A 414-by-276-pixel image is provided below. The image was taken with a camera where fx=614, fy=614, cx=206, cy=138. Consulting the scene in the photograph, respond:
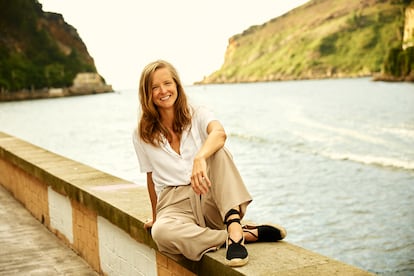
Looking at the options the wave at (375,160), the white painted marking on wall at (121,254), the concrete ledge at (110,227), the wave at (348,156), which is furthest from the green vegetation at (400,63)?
the white painted marking on wall at (121,254)

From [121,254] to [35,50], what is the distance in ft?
594

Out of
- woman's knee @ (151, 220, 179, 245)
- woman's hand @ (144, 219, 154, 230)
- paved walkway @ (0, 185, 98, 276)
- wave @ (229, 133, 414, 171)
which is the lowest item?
wave @ (229, 133, 414, 171)

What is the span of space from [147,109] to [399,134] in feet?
119

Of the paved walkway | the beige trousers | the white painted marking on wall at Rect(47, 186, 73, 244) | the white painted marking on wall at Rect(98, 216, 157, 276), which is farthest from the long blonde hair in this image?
the white painted marking on wall at Rect(47, 186, 73, 244)

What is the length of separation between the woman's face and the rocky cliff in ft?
508

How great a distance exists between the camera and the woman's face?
3.33m

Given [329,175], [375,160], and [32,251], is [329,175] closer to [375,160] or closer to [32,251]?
[375,160]

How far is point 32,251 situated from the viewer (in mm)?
5414

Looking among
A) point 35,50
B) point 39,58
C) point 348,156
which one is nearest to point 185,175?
point 348,156

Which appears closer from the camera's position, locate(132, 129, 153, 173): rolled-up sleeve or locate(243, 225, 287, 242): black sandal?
locate(243, 225, 287, 242): black sandal

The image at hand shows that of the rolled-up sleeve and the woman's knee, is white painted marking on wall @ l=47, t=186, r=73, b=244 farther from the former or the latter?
the woman's knee

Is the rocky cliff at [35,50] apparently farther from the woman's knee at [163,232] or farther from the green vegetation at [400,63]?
the woman's knee at [163,232]

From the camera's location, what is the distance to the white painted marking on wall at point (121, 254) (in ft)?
12.5

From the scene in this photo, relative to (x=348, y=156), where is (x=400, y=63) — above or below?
above
